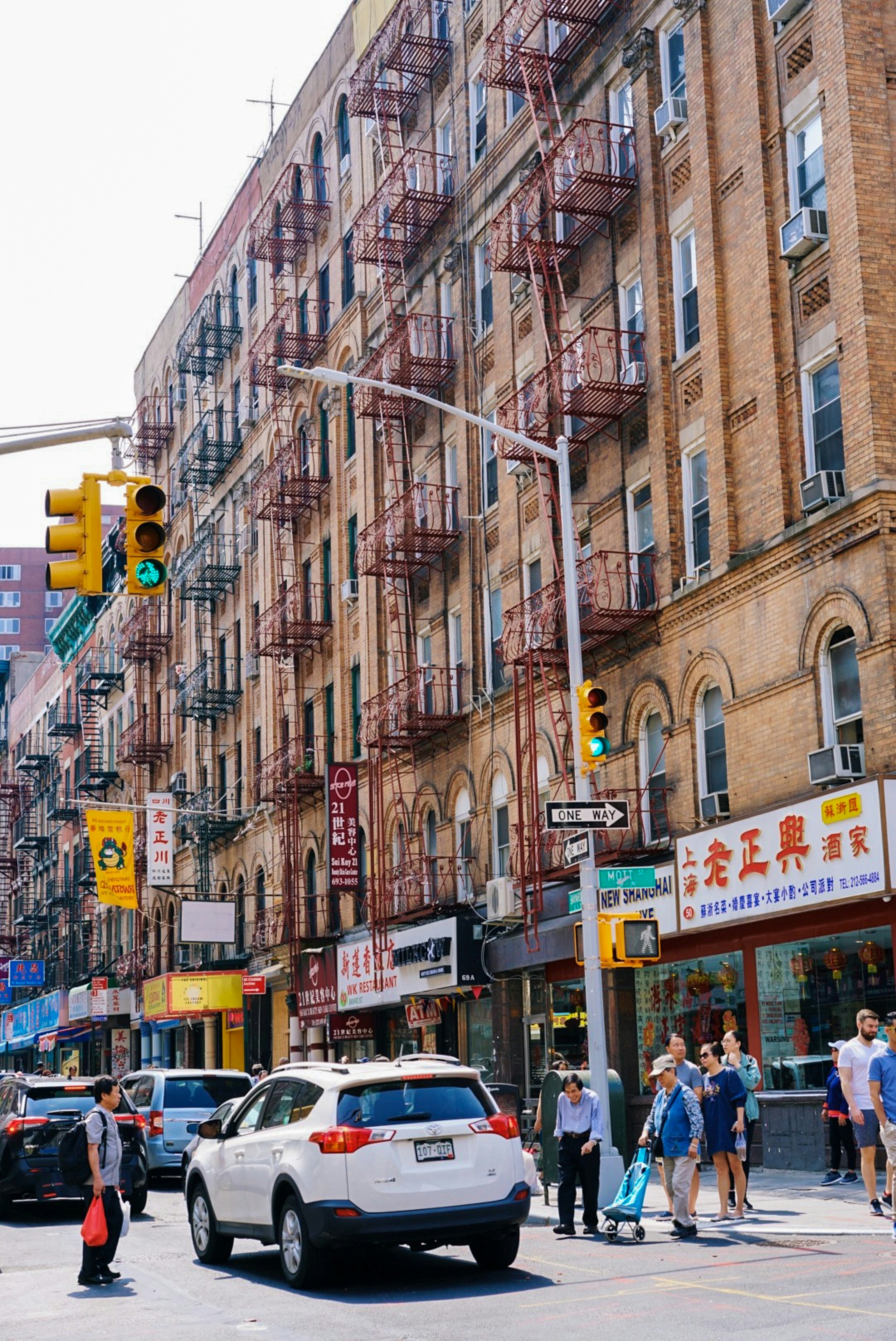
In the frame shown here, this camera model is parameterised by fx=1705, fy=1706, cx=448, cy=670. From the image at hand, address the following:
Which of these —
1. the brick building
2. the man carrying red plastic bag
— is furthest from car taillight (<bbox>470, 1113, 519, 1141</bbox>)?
the brick building

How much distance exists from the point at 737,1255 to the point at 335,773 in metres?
24.9

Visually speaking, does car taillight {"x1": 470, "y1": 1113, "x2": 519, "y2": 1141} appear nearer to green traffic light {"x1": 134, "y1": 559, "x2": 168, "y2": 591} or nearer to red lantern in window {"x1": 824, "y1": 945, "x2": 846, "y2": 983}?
green traffic light {"x1": 134, "y1": 559, "x2": 168, "y2": 591}

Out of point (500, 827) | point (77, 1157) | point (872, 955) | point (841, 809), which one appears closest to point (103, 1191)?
point (77, 1157)

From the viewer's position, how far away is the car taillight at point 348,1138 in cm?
1307

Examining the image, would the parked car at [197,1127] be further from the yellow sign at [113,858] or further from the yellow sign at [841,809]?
the yellow sign at [113,858]

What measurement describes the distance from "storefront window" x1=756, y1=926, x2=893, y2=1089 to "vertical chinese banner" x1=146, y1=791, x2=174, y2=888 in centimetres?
3152

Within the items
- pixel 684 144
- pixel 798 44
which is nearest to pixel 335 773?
pixel 684 144

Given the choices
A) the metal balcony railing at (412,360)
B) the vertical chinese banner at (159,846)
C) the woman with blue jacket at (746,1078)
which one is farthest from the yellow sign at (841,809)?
the vertical chinese banner at (159,846)

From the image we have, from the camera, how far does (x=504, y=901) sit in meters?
29.2

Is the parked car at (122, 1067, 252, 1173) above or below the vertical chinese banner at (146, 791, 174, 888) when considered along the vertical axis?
below

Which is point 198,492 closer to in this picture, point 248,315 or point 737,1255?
point 248,315

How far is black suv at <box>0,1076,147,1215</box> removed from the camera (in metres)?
20.8

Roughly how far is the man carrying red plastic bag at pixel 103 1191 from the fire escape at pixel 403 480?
700 inches

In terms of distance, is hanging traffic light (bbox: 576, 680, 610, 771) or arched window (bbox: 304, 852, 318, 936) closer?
hanging traffic light (bbox: 576, 680, 610, 771)
